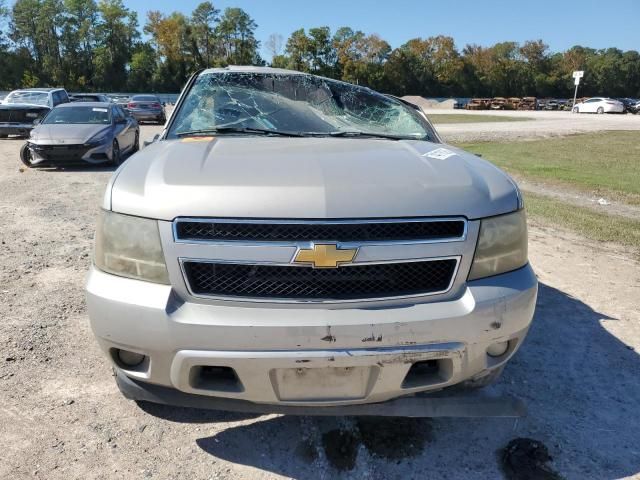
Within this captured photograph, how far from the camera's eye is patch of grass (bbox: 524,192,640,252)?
631cm

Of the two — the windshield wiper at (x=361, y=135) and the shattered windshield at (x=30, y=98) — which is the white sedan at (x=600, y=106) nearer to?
the shattered windshield at (x=30, y=98)

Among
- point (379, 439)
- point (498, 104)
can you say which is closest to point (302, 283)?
point (379, 439)

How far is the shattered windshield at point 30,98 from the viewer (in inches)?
685

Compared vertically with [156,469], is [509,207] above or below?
above

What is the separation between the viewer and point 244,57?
93.7 meters

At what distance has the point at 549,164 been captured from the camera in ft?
41.3

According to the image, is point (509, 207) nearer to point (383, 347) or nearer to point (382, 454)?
point (383, 347)

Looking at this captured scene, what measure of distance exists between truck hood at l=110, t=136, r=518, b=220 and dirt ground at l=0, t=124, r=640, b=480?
1.16m

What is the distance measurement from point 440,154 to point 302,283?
1173mm

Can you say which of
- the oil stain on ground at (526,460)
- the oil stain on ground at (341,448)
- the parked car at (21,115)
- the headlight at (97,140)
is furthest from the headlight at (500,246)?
the parked car at (21,115)

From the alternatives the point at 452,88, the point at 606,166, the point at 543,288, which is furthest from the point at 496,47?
the point at 543,288

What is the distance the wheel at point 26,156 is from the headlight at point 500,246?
11185 millimetres

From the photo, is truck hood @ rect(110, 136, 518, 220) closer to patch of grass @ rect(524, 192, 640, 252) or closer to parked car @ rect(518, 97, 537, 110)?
patch of grass @ rect(524, 192, 640, 252)

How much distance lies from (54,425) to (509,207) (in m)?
2.46
